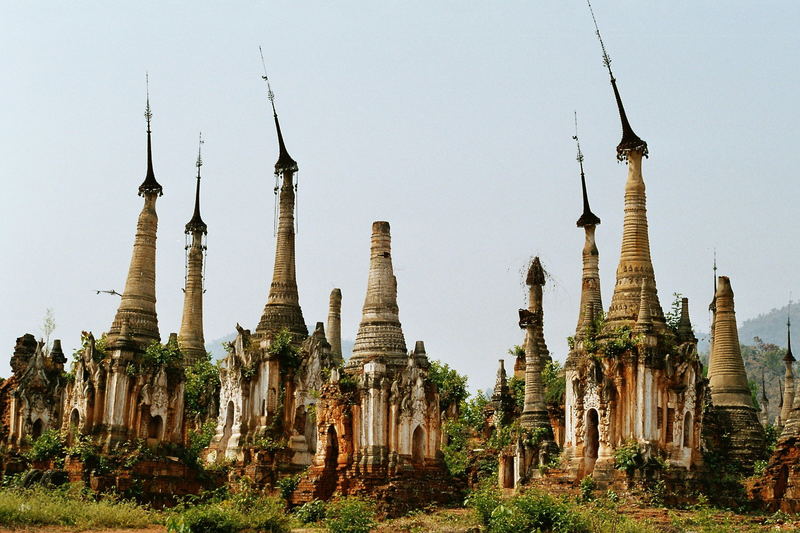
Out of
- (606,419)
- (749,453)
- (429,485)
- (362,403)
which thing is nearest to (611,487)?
(606,419)

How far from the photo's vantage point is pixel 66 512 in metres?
29.2

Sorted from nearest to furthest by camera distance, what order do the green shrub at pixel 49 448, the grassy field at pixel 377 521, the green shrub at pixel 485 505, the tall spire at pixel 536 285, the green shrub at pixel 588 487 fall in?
the grassy field at pixel 377 521 → the green shrub at pixel 485 505 → the green shrub at pixel 588 487 → the green shrub at pixel 49 448 → the tall spire at pixel 536 285

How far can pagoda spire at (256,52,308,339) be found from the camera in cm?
3909

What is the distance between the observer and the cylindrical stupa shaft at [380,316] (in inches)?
1268

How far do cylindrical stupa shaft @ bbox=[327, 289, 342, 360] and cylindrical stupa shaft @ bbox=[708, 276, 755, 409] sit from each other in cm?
1432

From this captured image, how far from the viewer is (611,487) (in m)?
29.4

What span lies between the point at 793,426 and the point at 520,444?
28.5 feet

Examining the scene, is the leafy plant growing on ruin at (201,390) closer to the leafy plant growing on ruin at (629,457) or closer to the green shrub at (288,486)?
the green shrub at (288,486)

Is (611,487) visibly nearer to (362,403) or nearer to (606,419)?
(606,419)

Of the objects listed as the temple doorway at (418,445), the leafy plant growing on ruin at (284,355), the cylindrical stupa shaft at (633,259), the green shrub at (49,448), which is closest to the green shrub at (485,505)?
the temple doorway at (418,445)

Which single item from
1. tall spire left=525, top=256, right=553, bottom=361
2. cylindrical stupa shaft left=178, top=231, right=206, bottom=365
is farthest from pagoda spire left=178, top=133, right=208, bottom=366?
tall spire left=525, top=256, right=553, bottom=361

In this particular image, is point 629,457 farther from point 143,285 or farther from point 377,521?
point 143,285

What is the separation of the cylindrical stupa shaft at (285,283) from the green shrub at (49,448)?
7.56 meters

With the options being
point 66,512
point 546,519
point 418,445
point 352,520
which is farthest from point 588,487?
point 66,512
